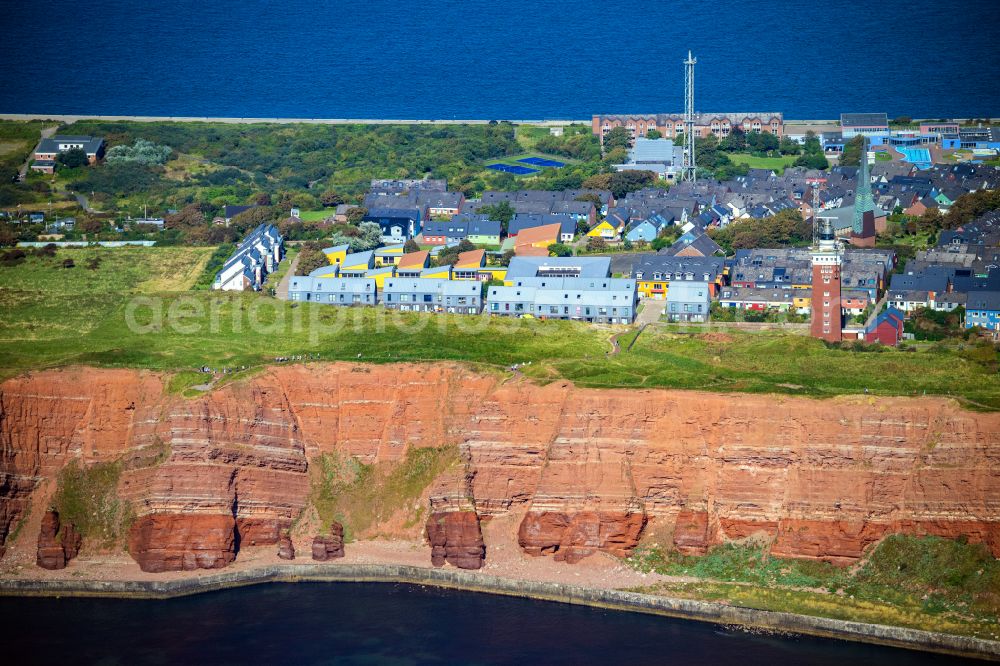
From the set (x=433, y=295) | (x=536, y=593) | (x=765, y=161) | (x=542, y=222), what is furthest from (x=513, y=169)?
(x=536, y=593)

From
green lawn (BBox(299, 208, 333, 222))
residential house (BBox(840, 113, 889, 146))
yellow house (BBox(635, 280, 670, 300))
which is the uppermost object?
residential house (BBox(840, 113, 889, 146))

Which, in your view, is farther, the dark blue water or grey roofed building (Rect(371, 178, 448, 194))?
grey roofed building (Rect(371, 178, 448, 194))

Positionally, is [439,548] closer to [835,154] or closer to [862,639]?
[862,639]

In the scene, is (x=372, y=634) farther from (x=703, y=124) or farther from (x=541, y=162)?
(x=703, y=124)

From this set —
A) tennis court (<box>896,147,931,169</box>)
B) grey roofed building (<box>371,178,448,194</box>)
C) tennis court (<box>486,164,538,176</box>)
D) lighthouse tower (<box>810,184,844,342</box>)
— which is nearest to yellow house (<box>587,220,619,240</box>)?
grey roofed building (<box>371,178,448,194</box>)

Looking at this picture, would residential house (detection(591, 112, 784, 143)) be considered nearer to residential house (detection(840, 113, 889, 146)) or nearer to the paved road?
residential house (detection(840, 113, 889, 146))

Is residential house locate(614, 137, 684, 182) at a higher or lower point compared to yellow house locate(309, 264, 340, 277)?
higher
